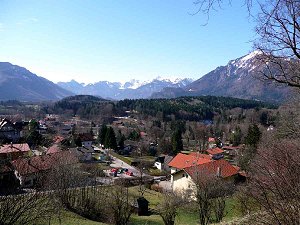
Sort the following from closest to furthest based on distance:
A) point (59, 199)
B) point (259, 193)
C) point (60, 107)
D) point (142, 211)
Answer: point (259, 193) < point (59, 199) < point (142, 211) < point (60, 107)

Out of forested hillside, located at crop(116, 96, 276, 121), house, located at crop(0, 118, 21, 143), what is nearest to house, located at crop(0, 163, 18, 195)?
house, located at crop(0, 118, 21, 143)

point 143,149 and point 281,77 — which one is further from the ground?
point 281,77

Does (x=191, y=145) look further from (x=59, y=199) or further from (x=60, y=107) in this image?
(x=60, y=107)

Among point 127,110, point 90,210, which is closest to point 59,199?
point 90,210

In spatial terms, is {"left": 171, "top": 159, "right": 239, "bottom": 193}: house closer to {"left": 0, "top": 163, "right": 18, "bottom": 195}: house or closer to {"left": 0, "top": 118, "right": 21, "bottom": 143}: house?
{"left": 0, "top": 118, "right": 21, "bottom": 143}: house

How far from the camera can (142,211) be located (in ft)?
78.5

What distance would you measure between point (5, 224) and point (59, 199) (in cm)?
1205

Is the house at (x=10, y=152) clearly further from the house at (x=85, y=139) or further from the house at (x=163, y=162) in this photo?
the house at (x=85, y=139)

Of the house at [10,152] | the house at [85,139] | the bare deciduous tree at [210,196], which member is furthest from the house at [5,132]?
the house at [85,139]

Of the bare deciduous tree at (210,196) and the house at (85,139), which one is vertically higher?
the bare deciduous tree at (210,196)

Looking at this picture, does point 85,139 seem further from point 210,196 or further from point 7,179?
point 7,179

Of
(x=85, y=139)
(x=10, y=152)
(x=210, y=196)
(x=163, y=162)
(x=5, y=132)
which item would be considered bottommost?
(x=163, y=162)

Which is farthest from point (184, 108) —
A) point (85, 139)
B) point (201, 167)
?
point (201, 167)

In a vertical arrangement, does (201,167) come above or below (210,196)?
Answer: below
